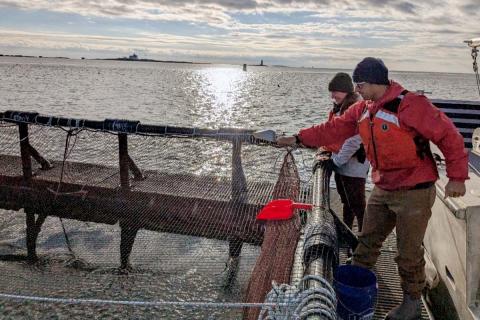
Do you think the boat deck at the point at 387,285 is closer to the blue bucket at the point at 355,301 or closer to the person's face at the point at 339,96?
the blue bucket at the point at 355,301

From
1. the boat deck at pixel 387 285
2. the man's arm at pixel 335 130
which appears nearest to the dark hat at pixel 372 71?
the man's arm at pixel 335 130

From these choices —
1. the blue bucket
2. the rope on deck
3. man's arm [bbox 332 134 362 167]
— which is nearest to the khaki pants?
the blue bucket

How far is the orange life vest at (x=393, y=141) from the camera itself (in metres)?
3.77

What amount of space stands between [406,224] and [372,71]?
4.52ft

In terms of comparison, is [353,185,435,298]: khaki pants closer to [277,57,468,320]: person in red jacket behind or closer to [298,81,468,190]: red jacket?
[277,57,468,320]: person in red jacket behind

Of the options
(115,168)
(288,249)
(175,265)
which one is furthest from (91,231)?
(288,249)

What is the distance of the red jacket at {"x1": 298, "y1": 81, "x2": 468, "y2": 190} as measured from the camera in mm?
3494

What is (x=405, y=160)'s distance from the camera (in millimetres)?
3842

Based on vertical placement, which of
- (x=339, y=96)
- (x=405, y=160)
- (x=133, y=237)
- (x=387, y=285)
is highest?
(x=339, y=96)

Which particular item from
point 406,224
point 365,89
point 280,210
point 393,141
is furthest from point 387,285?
point 365,89

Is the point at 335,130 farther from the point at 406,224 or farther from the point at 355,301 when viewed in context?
the point at 355,301

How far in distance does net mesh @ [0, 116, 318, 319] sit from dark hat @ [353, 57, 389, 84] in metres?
2.63

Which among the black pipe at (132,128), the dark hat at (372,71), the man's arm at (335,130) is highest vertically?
the dark hat at (372,71)

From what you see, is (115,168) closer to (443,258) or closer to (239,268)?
(239,268)
